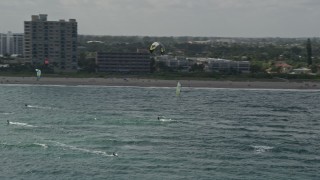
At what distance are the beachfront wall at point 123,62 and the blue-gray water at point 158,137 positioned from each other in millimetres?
27815

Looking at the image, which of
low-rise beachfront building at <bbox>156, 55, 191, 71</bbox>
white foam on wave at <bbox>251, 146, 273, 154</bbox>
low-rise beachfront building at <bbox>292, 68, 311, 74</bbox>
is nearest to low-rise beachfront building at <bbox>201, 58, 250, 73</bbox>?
low-rise beachfront building at <bbox>156, 55, 191, 71</bbox>

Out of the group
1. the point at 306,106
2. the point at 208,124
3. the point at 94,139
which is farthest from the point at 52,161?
the point at 306,106

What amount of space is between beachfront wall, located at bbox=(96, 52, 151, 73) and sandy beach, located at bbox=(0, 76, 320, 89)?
10.2 m

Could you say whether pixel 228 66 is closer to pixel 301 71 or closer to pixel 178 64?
pixel 178 64

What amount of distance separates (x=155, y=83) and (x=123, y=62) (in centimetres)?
1586

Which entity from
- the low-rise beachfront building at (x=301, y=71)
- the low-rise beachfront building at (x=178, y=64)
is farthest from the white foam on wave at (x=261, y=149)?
the low-rise beachfront building at (x=178, y=64)

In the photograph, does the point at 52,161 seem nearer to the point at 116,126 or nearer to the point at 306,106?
the point at 116,126

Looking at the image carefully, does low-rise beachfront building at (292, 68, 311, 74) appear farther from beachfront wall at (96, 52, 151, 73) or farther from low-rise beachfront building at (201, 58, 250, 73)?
beachfront wall at (96, 52, 151, 73)

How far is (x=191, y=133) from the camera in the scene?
154 feet

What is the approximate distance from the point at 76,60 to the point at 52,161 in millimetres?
69591

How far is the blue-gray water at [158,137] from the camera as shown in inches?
1375

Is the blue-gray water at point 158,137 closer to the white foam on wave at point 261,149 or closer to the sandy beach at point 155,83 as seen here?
the white foam on wave at point 261,149

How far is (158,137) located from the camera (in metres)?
44.7

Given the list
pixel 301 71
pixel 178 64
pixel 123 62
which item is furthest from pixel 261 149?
pixel 178 64
